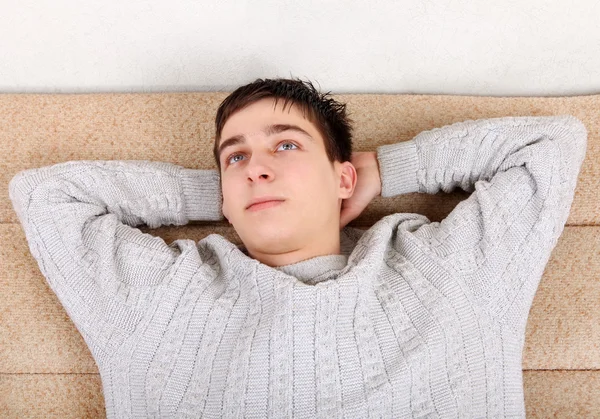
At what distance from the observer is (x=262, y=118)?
125 centimetres

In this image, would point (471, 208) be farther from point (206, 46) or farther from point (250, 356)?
point (206, 46)

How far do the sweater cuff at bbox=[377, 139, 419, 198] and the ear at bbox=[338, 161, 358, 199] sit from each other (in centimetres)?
8

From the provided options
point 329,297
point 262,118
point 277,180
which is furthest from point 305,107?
point 329,297

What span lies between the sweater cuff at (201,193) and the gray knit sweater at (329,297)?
0.10 meters

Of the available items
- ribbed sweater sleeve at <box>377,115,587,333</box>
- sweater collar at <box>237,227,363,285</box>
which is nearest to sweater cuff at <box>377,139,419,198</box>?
ribbed sweater sleeve at <box>377,115,587,333</box>

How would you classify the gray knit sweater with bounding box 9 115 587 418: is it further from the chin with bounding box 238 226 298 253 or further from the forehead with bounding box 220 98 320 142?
the forehead with bounding box 220 98 320 142

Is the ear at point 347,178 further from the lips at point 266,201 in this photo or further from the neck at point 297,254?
the lips at point 266,201

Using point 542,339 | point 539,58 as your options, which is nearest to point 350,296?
point 542,339

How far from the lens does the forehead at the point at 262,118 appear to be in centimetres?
125

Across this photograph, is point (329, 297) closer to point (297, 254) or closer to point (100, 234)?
point (297, 254)

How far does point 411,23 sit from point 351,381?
96 centimetres

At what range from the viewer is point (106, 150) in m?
1.49

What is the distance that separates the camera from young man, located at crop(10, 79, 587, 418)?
115 centimetres

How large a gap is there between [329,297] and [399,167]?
391mm
